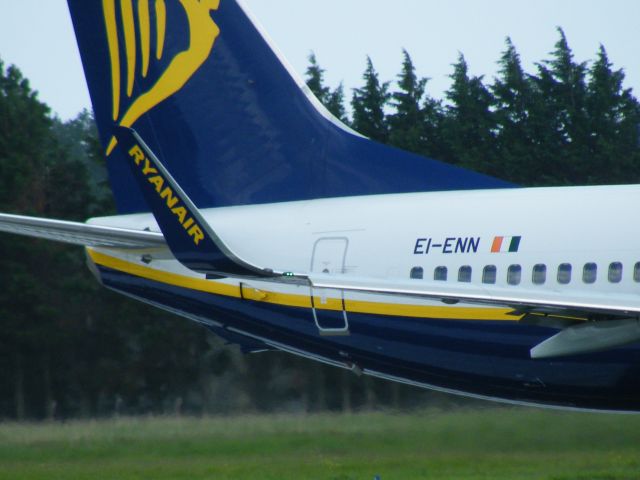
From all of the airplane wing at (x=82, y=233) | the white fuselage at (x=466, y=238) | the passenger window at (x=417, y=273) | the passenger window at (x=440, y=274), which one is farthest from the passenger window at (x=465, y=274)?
the airplane wing at (x=82, y=233)

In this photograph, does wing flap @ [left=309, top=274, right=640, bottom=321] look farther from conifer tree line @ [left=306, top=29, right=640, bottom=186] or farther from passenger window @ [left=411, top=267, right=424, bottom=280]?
conifer tree line @ [left=306, top=29, right=640, bottom=186]

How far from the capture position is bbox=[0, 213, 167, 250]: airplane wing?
1537cm

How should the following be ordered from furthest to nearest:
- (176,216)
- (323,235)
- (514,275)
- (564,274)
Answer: (323,235), (514,275), (564,274), (176,216)

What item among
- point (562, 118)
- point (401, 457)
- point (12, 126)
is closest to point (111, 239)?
point (401, 457)

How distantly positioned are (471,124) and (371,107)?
12.0 ft

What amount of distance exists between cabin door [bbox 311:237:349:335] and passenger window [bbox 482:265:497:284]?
1.88 m

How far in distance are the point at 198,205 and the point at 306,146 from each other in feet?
5.69

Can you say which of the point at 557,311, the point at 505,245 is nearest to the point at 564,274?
the point at 505,245

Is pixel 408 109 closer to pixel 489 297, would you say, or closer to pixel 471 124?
pixel 471 124

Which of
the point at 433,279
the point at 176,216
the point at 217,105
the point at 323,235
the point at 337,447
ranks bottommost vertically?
the point at 337,447

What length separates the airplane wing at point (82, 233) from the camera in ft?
50.4

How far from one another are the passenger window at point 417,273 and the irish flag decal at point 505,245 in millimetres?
960

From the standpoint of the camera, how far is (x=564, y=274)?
1419 cm

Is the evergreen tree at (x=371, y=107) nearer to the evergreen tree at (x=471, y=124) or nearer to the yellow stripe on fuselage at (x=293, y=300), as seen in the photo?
the evergreen tree at (x=471, y=124)
